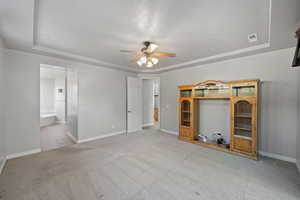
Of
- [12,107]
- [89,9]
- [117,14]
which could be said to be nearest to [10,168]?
[12,107]

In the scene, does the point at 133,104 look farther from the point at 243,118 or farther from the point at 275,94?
the point at 275,94

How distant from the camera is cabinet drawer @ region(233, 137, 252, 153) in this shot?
2.89 metres

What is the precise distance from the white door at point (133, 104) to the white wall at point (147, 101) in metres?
1.04

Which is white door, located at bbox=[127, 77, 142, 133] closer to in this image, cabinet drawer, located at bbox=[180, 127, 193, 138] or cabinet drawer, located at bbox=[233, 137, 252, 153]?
cabinet drawer, located at bbox=[180, 127, 193, 138]

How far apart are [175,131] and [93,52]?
389cm

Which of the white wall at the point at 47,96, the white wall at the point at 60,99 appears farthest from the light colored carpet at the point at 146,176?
the white wall at the point at 47,96

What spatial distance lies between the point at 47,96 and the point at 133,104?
6.03 metres

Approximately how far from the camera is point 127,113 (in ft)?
16.8

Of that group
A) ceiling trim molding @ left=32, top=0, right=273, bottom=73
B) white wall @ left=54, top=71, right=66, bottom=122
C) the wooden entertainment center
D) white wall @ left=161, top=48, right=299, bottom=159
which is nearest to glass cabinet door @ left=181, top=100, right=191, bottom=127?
the wooden entertainment center

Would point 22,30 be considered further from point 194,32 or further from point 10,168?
point 194,32

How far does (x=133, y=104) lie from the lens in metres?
5.28

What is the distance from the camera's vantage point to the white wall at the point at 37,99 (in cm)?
290

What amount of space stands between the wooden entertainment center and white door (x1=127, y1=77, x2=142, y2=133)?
215 cm

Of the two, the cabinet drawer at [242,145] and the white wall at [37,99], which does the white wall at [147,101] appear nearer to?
the white wall at [37,99]
